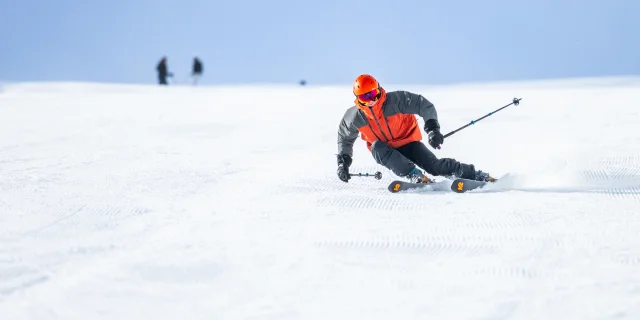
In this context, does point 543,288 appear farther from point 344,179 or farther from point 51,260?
point 344,179

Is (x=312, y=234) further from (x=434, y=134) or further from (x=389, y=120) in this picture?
(x=389, y=120)

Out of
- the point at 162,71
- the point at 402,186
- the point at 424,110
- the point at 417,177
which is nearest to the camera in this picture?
the point at 402,186

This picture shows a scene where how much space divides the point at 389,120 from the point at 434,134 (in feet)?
1.75

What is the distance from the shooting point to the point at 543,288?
3076mm

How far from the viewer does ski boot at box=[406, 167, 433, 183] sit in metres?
→ 6.20

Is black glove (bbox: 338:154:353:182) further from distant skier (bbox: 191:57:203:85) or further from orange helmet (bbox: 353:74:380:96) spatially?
distant skier (bbox: 191:57:203:85)

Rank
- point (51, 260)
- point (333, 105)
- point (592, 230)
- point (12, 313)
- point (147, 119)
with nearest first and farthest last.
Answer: point (12, 313) → point (51, 260) → point (592, 230) → point (147, 119) → point (333, 105)

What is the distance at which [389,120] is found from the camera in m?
6.51

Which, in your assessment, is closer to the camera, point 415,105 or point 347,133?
point 415,105

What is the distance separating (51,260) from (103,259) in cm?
27

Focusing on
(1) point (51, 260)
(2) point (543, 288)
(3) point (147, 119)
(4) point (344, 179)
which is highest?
(2) point (543, 288)

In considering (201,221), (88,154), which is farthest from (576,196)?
(88,154)

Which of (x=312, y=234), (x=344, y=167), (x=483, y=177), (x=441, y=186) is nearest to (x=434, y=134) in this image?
(x=441, y=186)

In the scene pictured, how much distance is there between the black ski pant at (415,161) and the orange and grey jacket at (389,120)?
0.33ft
